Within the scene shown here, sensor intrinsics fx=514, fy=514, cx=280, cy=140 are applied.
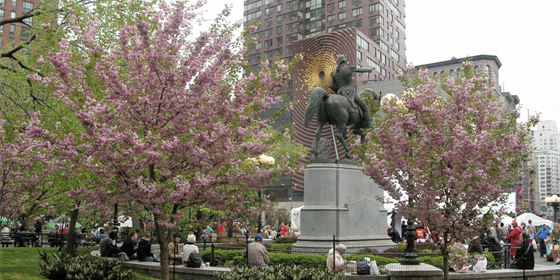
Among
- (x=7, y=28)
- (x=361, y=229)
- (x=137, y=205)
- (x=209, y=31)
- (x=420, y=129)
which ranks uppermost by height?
(x=7, y=28)

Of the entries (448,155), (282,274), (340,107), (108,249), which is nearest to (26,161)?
(108,249)

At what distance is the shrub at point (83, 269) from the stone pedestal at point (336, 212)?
6460 millimetres

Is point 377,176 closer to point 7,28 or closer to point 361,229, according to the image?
point 361,229

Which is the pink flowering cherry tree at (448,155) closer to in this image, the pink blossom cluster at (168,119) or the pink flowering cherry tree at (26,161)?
the pink blossom cluster at (168,119)

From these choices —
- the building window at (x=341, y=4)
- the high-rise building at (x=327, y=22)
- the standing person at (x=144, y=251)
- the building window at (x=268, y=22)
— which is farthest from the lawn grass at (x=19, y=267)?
the building window at (x=268, y=22)

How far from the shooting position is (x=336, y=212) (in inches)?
683

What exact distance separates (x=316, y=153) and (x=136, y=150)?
32.1 ft

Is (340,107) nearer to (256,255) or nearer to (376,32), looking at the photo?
(256,255)

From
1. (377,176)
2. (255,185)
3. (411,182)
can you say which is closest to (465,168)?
(411,182)

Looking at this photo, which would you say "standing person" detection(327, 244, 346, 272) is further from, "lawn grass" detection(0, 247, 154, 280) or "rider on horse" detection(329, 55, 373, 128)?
"rider on horse" detection(329, 55, 373, 128)

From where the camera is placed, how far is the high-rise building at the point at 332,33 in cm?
7838

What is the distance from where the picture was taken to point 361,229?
59.7ft

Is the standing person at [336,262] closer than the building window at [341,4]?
Yes

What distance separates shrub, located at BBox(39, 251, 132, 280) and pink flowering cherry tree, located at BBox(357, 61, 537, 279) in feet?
22.0
